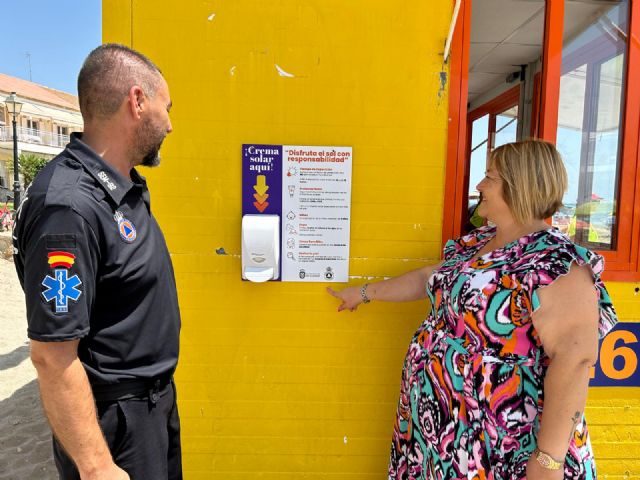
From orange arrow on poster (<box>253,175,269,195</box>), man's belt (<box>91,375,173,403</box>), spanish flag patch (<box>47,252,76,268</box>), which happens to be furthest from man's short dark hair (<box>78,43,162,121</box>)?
man's belt (<box>91,375,173,403</box>)

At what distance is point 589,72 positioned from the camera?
2344mm

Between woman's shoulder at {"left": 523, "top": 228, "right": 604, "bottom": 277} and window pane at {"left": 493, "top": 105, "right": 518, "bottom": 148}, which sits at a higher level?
window pane at {"left": 493, "top": 105, "right": 518, "bottom": 148}

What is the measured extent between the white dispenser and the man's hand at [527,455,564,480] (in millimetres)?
1233

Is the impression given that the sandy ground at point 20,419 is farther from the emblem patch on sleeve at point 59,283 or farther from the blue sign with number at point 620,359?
the blue sign with number at point 620,359

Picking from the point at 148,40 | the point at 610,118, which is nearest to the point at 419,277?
the point at 610,118

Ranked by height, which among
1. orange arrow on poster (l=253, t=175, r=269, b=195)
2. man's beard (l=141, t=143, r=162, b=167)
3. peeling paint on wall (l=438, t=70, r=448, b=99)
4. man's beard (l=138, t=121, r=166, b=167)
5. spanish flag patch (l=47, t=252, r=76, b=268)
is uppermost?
peeling paint on wall (l=438, t=70, r=448, b=99)

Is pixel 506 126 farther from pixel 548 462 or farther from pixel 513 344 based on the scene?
pixel 548 462

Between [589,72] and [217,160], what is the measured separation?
195 centimetres

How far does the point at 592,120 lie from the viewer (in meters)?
2.34

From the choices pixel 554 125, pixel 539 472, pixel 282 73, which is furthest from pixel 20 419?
pixel 554 125

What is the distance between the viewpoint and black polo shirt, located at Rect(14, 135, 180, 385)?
1.18 metres

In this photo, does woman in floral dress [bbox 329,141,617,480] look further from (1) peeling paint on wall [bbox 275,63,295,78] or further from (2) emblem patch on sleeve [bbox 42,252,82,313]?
(2) emblem patch on sleeve [bbox 42,252,82,313]

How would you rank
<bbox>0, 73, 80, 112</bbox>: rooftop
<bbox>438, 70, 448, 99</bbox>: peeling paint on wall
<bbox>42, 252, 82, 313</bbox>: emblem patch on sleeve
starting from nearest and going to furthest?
<bbox>42, 252, 82, 313</bbox>: emblem patch on sleeve
<bbox>438, 70, 448, 99</bbox>: peeling paint on wall
<bbox>0, 73, 80, 112</bbox>: rooftop

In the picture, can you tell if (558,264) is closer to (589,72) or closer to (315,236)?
(315,236)
